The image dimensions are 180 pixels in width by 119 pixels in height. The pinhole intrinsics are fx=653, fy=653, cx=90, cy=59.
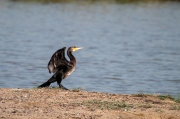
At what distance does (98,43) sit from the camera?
24.8 metres

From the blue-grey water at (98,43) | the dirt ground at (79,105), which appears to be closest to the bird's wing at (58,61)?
the dirt ground at (79,105)

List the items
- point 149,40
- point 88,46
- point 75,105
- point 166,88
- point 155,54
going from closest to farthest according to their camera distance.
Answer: point 75,105 < point 166,88 < point 155,54 < point 88,46 < point 149,40

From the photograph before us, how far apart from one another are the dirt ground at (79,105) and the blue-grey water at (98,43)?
148 inches

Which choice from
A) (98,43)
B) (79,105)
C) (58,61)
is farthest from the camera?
(98,43)

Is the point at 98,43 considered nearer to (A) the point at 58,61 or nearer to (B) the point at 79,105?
(A) the point at 58,61

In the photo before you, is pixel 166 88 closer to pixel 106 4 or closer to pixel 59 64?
pixel 59 64

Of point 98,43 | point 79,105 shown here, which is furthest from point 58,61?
point 98,43

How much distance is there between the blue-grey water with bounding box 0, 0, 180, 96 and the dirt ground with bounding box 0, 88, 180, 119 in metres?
3.76

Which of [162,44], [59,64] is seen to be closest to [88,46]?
[162,44]

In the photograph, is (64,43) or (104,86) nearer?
(104,86)

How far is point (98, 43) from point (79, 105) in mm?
15520

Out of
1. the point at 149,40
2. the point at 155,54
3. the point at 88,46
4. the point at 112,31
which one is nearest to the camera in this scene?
the point at 155,54

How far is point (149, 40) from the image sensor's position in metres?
25.8

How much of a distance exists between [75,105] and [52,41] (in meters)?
15.8
